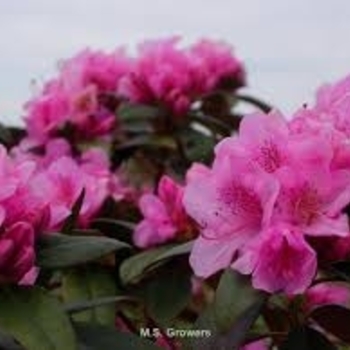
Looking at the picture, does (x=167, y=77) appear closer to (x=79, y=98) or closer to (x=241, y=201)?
(x=79, y=98)

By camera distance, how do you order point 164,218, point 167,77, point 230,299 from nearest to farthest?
point 230,299
point 164,218
point 167,77

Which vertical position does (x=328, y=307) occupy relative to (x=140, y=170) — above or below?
above

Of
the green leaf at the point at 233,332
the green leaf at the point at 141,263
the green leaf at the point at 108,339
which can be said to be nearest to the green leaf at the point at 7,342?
the green leaf at the point at 108,339

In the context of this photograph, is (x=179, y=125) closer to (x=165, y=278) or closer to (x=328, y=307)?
(x=165, y=278)

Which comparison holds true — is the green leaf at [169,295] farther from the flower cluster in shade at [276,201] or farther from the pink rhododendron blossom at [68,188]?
the flower cluster in shade at [276,201]

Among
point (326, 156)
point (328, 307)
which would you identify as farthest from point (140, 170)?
point (326, 156)

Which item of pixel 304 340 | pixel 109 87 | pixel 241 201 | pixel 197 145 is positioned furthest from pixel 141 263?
pixel 109 87
